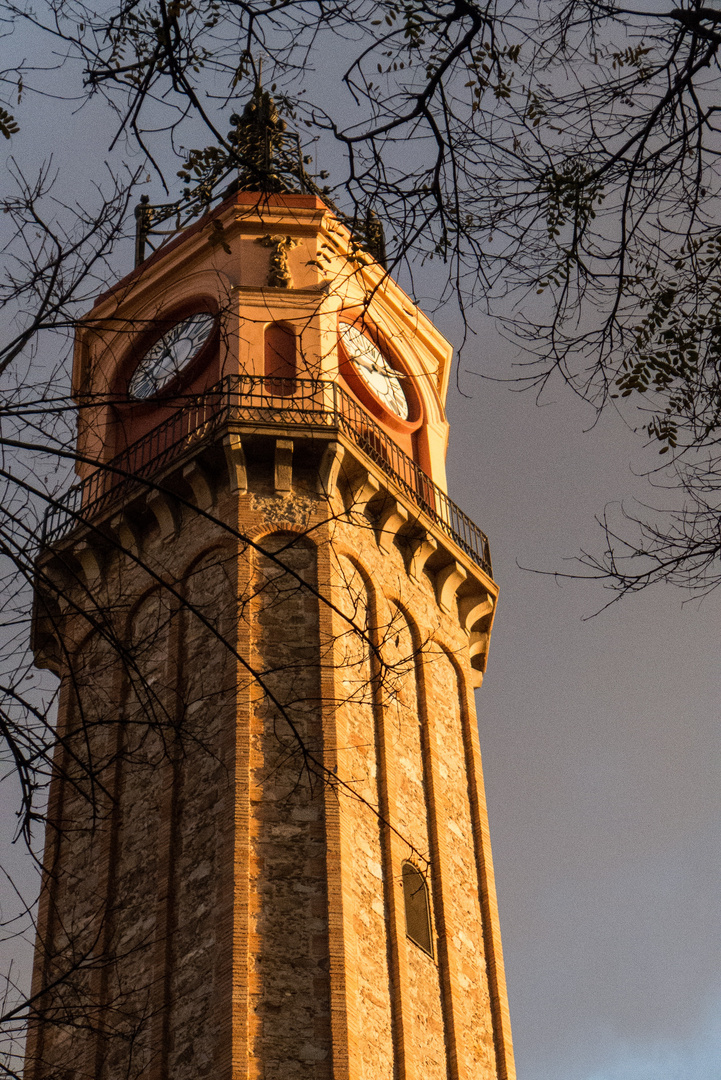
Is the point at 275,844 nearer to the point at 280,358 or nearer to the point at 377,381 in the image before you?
the point at 280,358

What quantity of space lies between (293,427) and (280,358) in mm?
2015

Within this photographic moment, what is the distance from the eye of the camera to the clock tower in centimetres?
1792

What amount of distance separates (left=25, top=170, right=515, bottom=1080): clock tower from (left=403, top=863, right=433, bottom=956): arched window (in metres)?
0.04

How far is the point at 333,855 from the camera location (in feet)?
62.0

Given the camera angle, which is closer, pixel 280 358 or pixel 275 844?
pixel 275 844

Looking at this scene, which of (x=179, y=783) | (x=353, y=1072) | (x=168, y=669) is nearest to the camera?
(x=353, y=1072)

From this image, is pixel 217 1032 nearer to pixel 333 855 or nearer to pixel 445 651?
pixel 333 855

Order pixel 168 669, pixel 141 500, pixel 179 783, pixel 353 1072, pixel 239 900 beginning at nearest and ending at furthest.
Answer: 1. pixel 353 1072
2. pixel 239 900
3. pixel 179 783
4. pixel 168 669
5. pixel 141 500

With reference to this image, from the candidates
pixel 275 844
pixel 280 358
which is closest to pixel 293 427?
pixel 280 358

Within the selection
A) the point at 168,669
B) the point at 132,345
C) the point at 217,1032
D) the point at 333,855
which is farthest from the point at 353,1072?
the point at 132,345

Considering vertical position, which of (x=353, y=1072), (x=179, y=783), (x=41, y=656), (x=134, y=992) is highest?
(x=41, y=656)

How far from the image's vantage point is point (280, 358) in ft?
79.8

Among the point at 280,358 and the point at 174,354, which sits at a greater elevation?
the point at 174,354

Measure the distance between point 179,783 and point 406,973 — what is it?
3.60m
